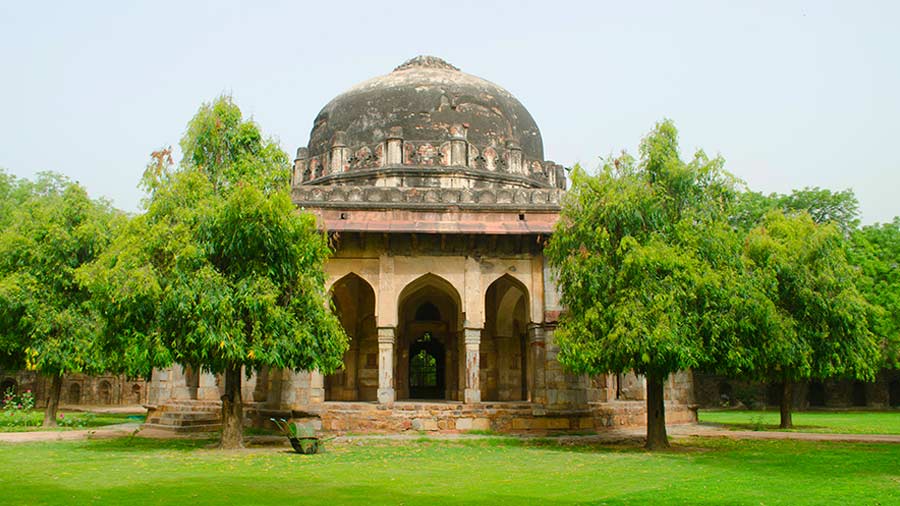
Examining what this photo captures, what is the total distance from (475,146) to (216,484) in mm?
13176

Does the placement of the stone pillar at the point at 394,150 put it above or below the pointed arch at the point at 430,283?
above

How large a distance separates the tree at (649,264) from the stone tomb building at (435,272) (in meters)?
2.90

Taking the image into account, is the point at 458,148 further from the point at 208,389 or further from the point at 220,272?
the point at 220,272

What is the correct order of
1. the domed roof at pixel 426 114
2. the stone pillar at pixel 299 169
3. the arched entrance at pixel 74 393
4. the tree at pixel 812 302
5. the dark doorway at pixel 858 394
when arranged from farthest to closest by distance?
the arched entrance at pixel 74 393, the dark doorway at pixel 858 394, the stone pillar at pixel 299 169, the domed roof at pixel 426 114, the tree at pixel 812 302

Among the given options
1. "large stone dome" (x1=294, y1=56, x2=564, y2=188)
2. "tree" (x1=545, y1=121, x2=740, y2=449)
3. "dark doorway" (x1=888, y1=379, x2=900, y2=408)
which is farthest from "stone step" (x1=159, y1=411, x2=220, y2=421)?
"dark doorway" (x1=888, y1=379, x2=900, y2=408)

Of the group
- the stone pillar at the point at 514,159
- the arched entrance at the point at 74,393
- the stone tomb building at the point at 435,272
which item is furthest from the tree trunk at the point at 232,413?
the arched entrance at the point at 74,393

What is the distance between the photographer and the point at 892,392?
31.7 m

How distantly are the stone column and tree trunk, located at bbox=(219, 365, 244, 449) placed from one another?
199 inches

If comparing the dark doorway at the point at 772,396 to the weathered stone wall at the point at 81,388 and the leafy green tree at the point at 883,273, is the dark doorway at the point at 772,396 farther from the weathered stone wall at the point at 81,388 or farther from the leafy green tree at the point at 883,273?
the weathered stone wall at the point at 81,388

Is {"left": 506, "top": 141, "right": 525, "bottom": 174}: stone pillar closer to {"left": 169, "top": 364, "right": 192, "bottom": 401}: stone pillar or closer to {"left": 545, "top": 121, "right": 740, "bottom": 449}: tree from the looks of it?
{"left": 545, "top": 121, "right": 740, "bottom": 449}: tree

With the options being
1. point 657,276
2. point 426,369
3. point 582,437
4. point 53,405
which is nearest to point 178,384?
point 53,405

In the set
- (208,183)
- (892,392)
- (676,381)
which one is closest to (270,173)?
(208,183)

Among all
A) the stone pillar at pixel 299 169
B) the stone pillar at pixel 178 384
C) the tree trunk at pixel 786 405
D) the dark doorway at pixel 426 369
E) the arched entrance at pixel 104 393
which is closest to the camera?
the stone pillar at pixel 178 384

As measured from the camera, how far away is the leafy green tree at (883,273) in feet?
86.0
